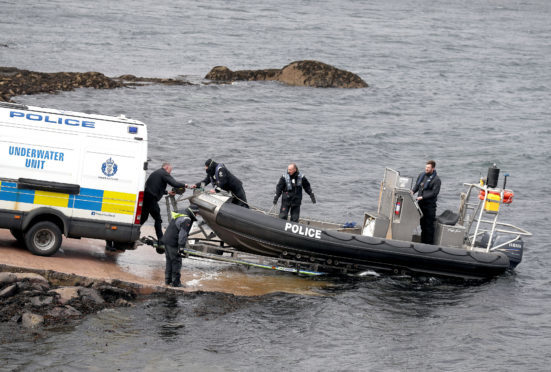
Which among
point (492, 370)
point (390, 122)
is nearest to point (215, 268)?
point (492, 370)

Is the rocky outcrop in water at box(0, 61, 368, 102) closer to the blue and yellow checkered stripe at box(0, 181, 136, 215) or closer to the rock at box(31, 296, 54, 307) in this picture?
the blue and yellow checkered stripe at box(0, 181, 136, 215)

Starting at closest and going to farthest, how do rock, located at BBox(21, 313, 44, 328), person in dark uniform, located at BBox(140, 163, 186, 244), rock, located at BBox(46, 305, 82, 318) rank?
rock, located at BBox(21, 313, 44, 328) → rock, located at BBox(46, 305, 82, 318) → person in dark uniform, located at BBox(140, 163, 186, 244)

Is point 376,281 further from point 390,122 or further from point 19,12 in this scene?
point 19,12

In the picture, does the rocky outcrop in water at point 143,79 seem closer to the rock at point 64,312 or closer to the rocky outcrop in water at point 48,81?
the rocky outcrop in water at point 48,81

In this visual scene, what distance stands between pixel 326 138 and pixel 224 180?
16575 mm

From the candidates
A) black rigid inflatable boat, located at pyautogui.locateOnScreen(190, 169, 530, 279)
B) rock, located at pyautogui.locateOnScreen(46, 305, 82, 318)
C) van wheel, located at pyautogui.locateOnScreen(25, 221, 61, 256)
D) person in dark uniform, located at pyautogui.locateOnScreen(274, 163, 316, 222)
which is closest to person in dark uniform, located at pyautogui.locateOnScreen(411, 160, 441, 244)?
black rigid inflatable boat, located at pyautogui.locateOnScreen(190, 169, 530, 279)

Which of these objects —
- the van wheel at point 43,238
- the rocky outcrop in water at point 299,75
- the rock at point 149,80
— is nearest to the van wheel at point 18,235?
the van wheel at point 43,238

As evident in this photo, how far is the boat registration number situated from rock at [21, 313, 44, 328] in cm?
499

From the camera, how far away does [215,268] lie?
1506 cm

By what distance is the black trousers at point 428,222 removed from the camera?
15.9m

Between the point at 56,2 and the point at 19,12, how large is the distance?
9449 mm

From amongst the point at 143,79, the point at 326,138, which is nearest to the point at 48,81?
the point at 143,79

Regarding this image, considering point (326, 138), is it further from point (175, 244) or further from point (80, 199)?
point (80, 199)

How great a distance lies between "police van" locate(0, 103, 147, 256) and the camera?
13102 mm
